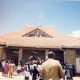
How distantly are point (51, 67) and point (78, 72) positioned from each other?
12.5 meters

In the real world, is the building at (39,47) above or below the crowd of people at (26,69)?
above

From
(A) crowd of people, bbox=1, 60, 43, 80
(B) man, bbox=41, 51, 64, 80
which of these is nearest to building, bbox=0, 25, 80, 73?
(A) crowd of people, bbox=1, 60, 43, 80

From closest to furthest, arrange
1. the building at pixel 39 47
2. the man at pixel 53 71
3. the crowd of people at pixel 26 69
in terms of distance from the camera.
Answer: the man at pixel 53 71 < the crowd of people at pixel 26 69 < the building at pixel 39 47

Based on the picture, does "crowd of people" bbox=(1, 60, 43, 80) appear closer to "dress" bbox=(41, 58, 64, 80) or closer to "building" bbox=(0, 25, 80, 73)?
"building" bbox=(0, 25, 80, 73)

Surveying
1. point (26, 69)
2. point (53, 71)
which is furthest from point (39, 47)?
point (53, 71)

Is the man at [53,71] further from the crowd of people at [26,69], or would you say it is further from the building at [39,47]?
the building at [39,47]

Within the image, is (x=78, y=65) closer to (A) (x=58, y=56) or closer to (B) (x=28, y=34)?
(A) (x=58, y=56)

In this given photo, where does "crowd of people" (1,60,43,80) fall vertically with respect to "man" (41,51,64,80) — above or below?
below

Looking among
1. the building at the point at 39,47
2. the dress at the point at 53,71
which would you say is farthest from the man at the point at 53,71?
the building at the point at 39,47

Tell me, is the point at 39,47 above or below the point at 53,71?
above

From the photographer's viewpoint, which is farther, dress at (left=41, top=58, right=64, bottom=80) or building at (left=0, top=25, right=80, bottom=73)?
building at (left=0, top=25, right=80, bottom=73)

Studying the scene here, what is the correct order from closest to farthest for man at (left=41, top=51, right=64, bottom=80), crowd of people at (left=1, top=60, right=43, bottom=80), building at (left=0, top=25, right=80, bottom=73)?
man at (left=41, top=51, right=64, bottom=80) < crowd of people at (left=1, top=60, right=43, bottom=80) < building at (left=0, top=25, right=80, bottom=73)

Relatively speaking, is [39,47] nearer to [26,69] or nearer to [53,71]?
[26,69]

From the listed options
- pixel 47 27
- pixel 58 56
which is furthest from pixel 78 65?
pixel 47 27
